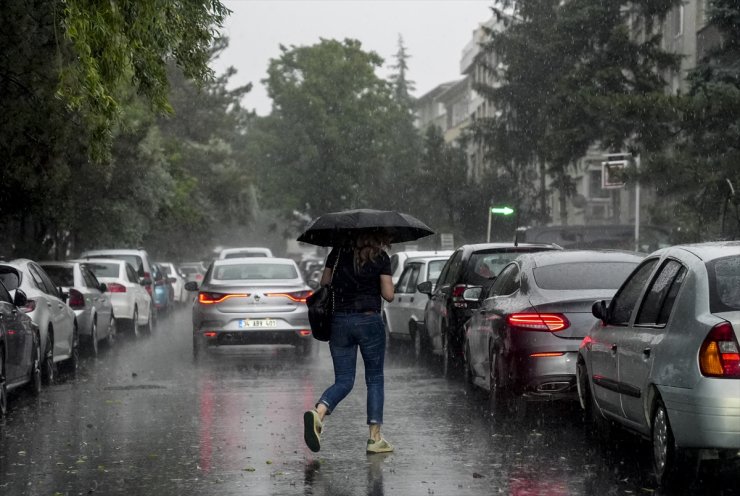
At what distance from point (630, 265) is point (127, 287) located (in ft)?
52.4

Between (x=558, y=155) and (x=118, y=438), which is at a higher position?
(x=558, y=155)

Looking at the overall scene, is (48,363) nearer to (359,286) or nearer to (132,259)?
(359,286)

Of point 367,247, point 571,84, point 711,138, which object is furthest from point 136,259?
point 367,247

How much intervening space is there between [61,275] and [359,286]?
489 inches

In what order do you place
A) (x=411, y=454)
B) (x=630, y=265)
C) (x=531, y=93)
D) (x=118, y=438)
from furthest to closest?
(x=531, y=93) → (x=630, y=265) → (x=118, y=438) → (x=411, y=454)

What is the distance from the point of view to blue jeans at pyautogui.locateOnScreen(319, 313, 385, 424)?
33.7 ft

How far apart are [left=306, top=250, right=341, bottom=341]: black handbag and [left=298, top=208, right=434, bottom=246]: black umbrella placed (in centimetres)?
46

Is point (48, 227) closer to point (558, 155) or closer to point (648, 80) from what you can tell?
point (558, 155)

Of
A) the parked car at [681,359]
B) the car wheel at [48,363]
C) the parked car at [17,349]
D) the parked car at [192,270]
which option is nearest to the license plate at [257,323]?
the car wheel at [48,363]

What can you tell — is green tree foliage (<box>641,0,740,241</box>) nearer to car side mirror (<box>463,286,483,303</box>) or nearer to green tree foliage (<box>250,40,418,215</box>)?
car side mirror (<box>463,286,483,303</box>)

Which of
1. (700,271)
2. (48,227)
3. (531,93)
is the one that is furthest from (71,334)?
(531,93)

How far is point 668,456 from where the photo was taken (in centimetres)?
807

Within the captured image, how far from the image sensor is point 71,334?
18.6 metres

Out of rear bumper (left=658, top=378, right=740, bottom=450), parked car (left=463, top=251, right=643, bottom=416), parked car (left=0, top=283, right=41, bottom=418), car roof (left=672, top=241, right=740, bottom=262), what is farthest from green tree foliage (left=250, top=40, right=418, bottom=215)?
rear bumper (left=658, top=378, right=740, bottom=450)
